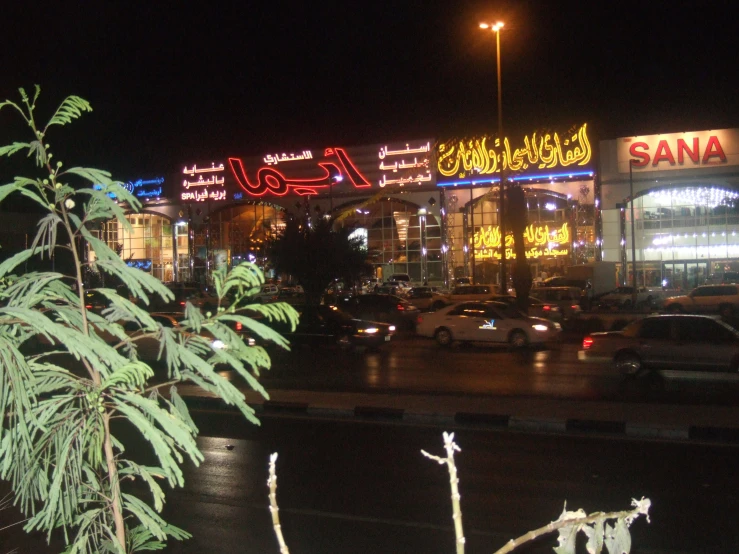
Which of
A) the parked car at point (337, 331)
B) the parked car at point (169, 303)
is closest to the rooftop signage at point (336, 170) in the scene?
the parked car at point (337, 331)

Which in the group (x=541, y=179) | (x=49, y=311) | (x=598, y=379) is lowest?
(x=598, y=379)

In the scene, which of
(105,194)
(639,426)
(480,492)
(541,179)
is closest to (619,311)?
(541,179)

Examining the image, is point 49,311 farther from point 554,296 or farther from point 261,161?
point 261,161

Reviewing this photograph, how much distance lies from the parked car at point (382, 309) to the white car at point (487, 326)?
5633mm

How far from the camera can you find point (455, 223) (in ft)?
168

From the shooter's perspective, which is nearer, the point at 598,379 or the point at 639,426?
the point at 639,426

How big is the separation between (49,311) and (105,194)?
50 cm

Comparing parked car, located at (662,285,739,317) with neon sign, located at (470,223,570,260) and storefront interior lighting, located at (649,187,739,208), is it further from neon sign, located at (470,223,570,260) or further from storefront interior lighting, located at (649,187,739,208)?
neon sign, located at (470,223,570,260)

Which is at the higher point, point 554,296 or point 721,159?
point 721,159

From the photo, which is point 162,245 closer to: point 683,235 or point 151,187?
point 151,187

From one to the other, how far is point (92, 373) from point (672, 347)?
14.9 meters

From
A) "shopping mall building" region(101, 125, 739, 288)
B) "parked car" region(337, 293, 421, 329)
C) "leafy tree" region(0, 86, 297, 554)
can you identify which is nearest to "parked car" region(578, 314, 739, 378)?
"leafy tree" region(0, 86, 297, 554)

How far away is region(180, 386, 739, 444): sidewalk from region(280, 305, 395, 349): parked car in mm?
8699

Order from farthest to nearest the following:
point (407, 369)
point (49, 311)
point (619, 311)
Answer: point (619, 311), point (407, 369), point (49, 311)
